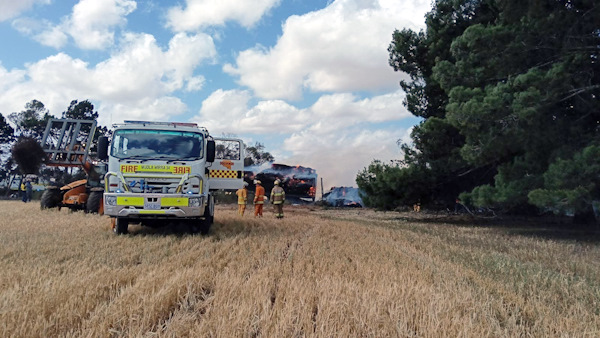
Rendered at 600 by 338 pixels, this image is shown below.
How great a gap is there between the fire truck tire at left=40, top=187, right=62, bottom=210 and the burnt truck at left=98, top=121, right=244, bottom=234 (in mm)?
10872

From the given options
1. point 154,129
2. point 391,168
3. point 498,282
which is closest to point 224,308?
point 498,282

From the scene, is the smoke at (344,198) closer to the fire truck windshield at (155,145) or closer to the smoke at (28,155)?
the smoke at (28,155)

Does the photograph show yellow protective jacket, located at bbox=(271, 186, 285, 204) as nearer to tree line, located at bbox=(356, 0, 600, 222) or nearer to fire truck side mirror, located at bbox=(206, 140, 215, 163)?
tree line, located at bbox=(356, 0, 600, 222)

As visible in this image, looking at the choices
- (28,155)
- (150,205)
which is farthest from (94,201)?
(150,205)

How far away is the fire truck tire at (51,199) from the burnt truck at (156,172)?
1087cm

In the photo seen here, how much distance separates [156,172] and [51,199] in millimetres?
12235

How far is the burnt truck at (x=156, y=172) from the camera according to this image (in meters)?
10.6

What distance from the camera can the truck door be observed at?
13.1 m

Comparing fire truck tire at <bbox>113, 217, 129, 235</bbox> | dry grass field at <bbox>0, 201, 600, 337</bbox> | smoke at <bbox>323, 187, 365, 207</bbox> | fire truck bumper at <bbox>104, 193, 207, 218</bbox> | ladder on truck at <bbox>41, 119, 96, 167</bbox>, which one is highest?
ladder on truck at <bbox>41, 119, 96, 167</bbox>

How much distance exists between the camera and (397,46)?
21609 mm

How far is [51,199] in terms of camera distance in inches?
807

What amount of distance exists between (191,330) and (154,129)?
26.9 ft

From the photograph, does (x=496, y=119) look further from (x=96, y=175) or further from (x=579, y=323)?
(x=96, y=175)

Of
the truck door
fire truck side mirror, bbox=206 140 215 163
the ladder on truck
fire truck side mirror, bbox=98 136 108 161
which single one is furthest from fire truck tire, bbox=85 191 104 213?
fire truck side mirror, bbox=206 140 215 163
